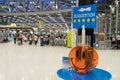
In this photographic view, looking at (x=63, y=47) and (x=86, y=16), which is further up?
(x=86, y=16)

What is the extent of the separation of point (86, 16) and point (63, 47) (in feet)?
45.3

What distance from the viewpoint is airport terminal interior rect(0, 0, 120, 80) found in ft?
23.8

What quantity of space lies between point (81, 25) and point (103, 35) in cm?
1431

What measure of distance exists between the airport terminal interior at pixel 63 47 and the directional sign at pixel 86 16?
3 cm

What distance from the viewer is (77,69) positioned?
7293 mm

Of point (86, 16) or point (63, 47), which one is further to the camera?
point (63, 47)

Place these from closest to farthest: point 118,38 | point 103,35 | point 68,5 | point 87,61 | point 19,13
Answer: point 87,61
point 118,38
point 103,35
point 68,5
point 19,13

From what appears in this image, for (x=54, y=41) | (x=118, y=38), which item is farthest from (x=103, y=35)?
(x=54, y=41)

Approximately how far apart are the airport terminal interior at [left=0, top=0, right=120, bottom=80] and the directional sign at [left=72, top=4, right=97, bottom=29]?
3 centimetres

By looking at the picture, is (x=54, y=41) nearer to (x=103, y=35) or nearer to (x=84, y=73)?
(x=103, y=35)

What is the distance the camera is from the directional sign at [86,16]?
734 centimetres

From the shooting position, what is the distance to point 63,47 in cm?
2123

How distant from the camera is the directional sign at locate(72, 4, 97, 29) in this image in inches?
289

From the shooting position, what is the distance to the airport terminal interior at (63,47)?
727 cm
